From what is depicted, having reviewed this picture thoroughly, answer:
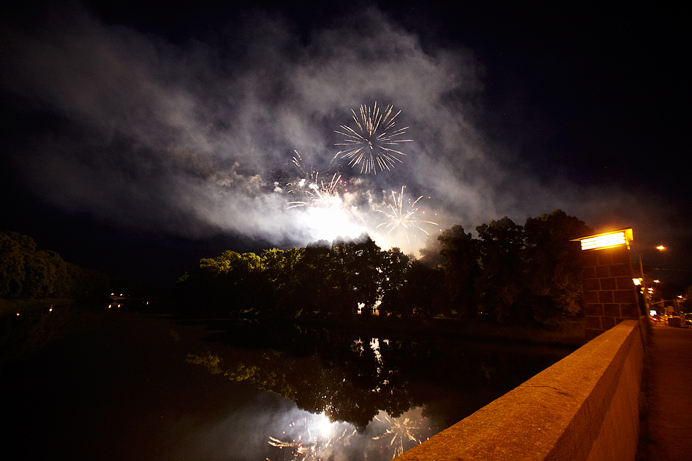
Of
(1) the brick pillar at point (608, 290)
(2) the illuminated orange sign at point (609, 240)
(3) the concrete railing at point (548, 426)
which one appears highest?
(2) the illuminated orange sign at point (609, 240)

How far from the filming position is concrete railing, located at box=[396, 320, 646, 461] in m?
1.21

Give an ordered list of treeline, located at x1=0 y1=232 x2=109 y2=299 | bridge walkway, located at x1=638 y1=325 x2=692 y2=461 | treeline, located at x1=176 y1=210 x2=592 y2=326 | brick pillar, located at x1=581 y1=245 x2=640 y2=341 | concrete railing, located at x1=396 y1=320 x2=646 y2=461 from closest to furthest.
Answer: concrete railing, located at x1=396 y1=320 x2=646 y2=461 < bridge walkway, located at x1=638 y1=325 x2=692 y2=461 < brick pillar, located at x1=581 y1=245 x2=640 y2=341 < treeline, located at x1=176 y1=210 x2=592 y2=326 < treeline, located at x1=0 y1=232 x2=109 y2=299

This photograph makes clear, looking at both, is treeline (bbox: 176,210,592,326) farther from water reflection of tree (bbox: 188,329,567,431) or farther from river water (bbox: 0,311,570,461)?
river water (bbox: 0,311,570,461)

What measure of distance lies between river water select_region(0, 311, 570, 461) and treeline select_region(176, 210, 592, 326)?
29.8 feet

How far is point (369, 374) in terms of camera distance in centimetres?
1294

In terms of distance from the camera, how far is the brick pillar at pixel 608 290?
9.10m

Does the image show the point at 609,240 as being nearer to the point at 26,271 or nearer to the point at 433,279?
the point at 433,279

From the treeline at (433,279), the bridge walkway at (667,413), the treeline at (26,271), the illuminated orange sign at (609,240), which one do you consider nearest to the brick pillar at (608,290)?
the illuminated orange sign at (609,240)

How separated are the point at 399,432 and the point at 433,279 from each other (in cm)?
2500

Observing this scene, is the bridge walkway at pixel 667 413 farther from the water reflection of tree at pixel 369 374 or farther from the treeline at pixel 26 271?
the treeline at pixel 26 271

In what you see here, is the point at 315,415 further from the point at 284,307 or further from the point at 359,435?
the point at 284,307

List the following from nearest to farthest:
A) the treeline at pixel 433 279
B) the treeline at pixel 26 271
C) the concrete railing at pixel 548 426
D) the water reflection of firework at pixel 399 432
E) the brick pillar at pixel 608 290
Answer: the concrete railing at pixel 548 426, the water reflection of firework at pixel 399 432, the brick pillar at pixel 608 290, the treeline at pixel 433 279, the treeline at pixel 26 271

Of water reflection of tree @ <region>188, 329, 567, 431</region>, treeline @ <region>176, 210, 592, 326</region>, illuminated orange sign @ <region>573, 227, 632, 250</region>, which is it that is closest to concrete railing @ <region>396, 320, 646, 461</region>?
water reflection of tree @ <region>188, 329, 567, 431</region>

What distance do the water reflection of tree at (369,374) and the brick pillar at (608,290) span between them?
4.45m
